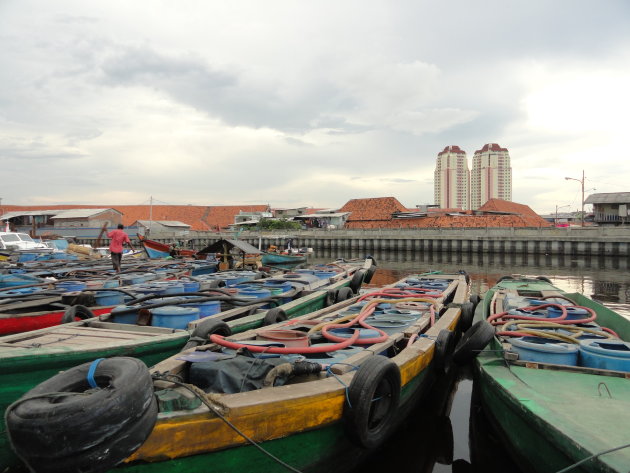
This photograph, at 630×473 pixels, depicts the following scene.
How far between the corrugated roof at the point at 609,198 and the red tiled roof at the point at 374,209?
69.8ft

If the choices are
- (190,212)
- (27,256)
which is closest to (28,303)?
(27,256)

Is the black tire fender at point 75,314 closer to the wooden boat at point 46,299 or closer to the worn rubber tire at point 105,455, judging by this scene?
the wooden boat at point 46,299

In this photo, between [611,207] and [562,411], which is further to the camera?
[611,207]

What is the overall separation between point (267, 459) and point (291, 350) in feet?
3.73

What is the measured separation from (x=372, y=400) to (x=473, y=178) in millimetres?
121779

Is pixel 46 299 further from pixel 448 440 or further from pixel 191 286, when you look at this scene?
pixel 448 440

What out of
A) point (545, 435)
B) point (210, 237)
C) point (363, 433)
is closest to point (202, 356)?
point (363, 433)

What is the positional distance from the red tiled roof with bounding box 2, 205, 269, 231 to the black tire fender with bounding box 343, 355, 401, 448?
66.1m

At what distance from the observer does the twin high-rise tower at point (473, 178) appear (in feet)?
367

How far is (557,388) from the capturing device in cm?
433

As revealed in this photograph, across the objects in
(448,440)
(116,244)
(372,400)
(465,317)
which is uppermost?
(116,244)

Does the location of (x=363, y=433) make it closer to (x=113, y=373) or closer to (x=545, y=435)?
(x=545, y=435)

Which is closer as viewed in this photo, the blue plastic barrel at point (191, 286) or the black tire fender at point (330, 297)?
the blue plastic barrel at point (191, 286)

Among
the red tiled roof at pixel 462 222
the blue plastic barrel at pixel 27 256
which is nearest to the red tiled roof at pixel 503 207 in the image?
the red tiled roof at pixel 462 222
